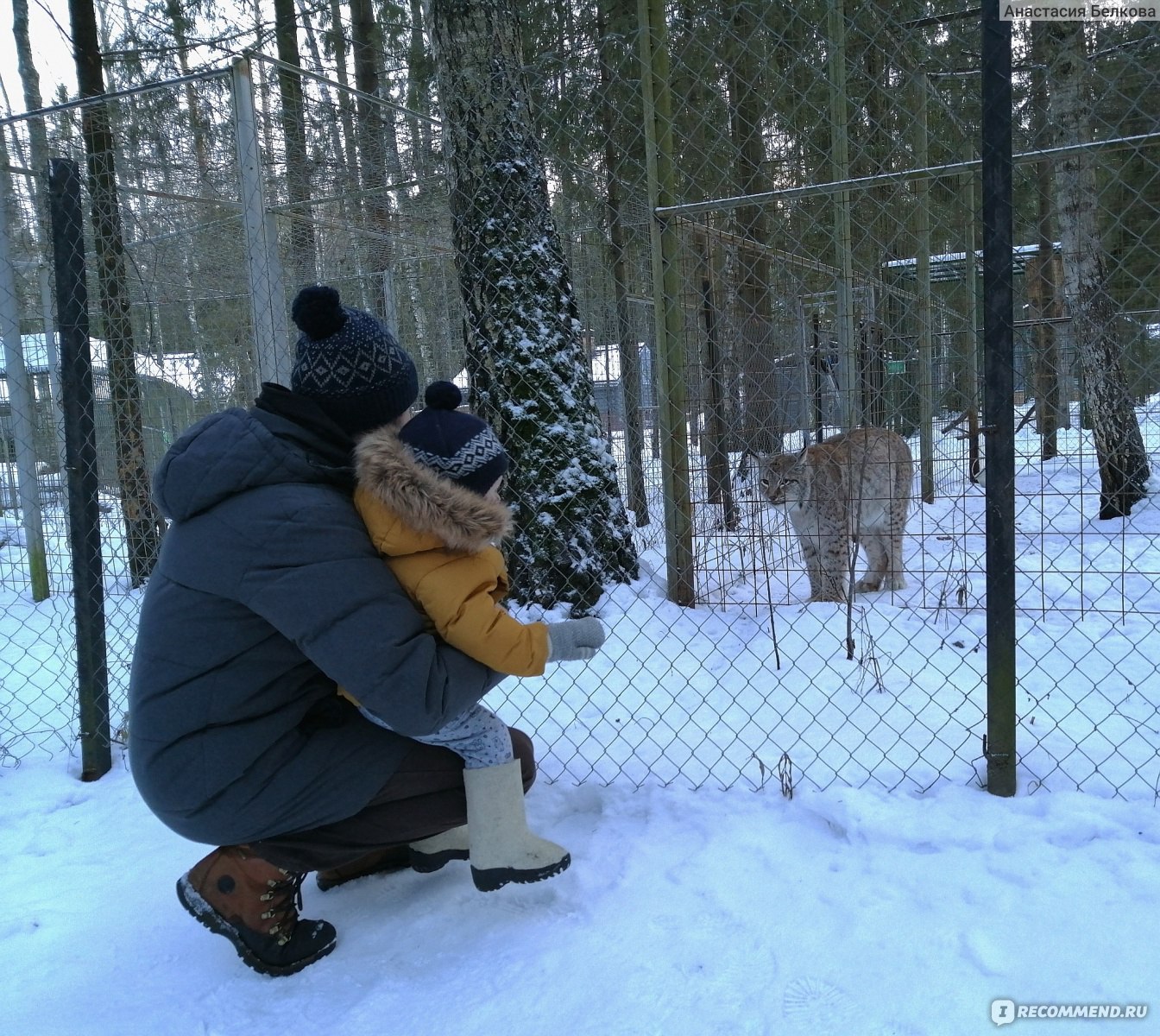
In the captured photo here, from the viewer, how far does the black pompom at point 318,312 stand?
6.59 ft

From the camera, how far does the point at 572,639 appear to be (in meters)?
2.21

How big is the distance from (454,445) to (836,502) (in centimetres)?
443

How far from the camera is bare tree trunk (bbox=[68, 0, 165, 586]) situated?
5930 mm

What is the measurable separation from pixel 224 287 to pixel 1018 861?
7.87 m

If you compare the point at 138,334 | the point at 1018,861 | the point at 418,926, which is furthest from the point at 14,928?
the point at 138,334

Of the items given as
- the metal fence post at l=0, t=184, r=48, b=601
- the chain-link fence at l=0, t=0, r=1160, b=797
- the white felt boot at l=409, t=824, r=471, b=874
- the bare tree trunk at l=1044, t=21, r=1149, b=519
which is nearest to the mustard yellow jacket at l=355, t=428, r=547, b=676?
the white felt boot at l=409, t=824, r=471, b=874

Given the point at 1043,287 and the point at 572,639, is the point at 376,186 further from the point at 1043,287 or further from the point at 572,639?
the point at 1043,287

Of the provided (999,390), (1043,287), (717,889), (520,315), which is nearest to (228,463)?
(717,889)

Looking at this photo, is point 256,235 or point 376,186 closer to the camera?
point 256,235

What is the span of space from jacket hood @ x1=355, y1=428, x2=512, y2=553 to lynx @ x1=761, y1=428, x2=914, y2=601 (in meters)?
4.14

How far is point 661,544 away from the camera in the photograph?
636 cm

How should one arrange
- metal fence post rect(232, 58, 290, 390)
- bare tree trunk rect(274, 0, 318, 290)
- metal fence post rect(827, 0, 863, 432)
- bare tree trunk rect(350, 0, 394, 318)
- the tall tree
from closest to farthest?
metal fence post rect(232, 58, 290, 390), the tall tree, metal fence post rect(827, 0, 863, 432), bare tree trunk rect(274, 0, 318, 290), bare tree trunk rect(350, 0, 394, 318)

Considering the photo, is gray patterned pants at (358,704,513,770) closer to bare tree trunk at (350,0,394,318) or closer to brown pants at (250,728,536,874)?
brown pants at (250,728,536,874)

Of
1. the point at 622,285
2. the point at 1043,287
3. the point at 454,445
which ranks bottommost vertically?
the point at 454,445
